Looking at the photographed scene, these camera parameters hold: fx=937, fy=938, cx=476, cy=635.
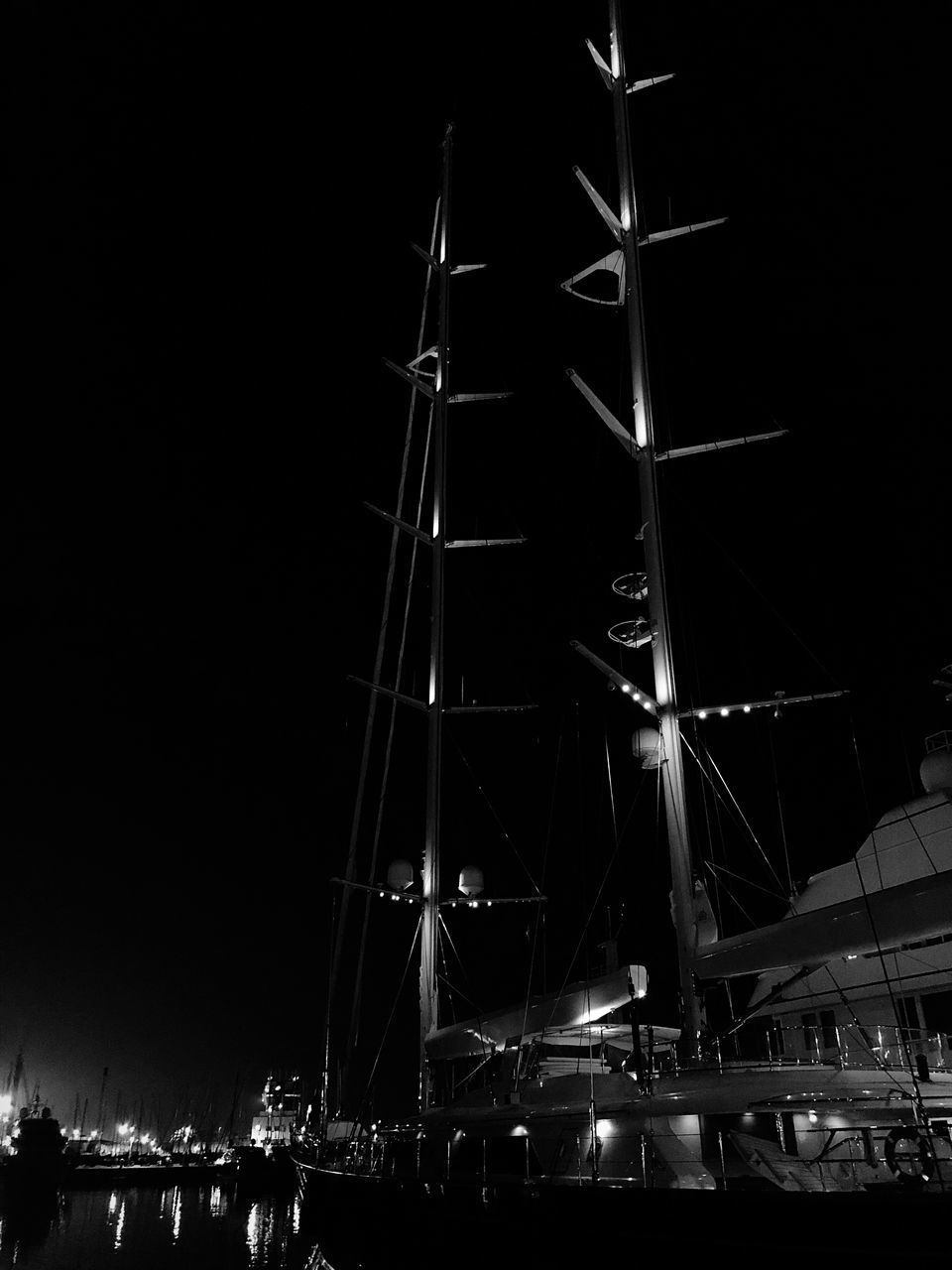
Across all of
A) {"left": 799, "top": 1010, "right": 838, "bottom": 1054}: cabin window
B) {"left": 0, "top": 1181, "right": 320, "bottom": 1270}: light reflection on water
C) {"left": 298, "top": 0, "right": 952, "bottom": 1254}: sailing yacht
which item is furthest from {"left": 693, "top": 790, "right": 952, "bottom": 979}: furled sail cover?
{"left": 0, "top": 1181, "right": 320, "bottom": 1270}: light reflection on water

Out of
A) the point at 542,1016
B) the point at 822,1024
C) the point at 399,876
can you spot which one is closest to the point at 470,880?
the point at 399,876

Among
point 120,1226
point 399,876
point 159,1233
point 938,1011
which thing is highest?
point 399,876

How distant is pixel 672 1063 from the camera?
511 inches

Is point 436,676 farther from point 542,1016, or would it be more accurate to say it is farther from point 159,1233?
point 159,1233

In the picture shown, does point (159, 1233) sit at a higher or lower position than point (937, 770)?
lower

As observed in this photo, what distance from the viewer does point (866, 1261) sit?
25.5ft

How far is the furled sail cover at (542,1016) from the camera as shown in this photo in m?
15.3

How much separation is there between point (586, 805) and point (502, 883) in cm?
634

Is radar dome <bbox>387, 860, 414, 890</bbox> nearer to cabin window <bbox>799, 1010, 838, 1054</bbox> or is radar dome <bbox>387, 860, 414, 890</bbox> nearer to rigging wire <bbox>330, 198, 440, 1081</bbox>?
rigging wire <bbox>330, 198, 440, 1081</bbox>

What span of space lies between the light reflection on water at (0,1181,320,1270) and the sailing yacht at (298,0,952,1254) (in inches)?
137

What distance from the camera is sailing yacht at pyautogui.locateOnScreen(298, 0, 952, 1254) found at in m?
9.91

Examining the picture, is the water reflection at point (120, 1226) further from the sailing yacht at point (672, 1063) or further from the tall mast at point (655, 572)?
the tall mast at point (655, 572)

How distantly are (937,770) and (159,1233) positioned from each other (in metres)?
31.5

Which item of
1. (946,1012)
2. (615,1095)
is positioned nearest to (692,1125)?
(615,1095)
